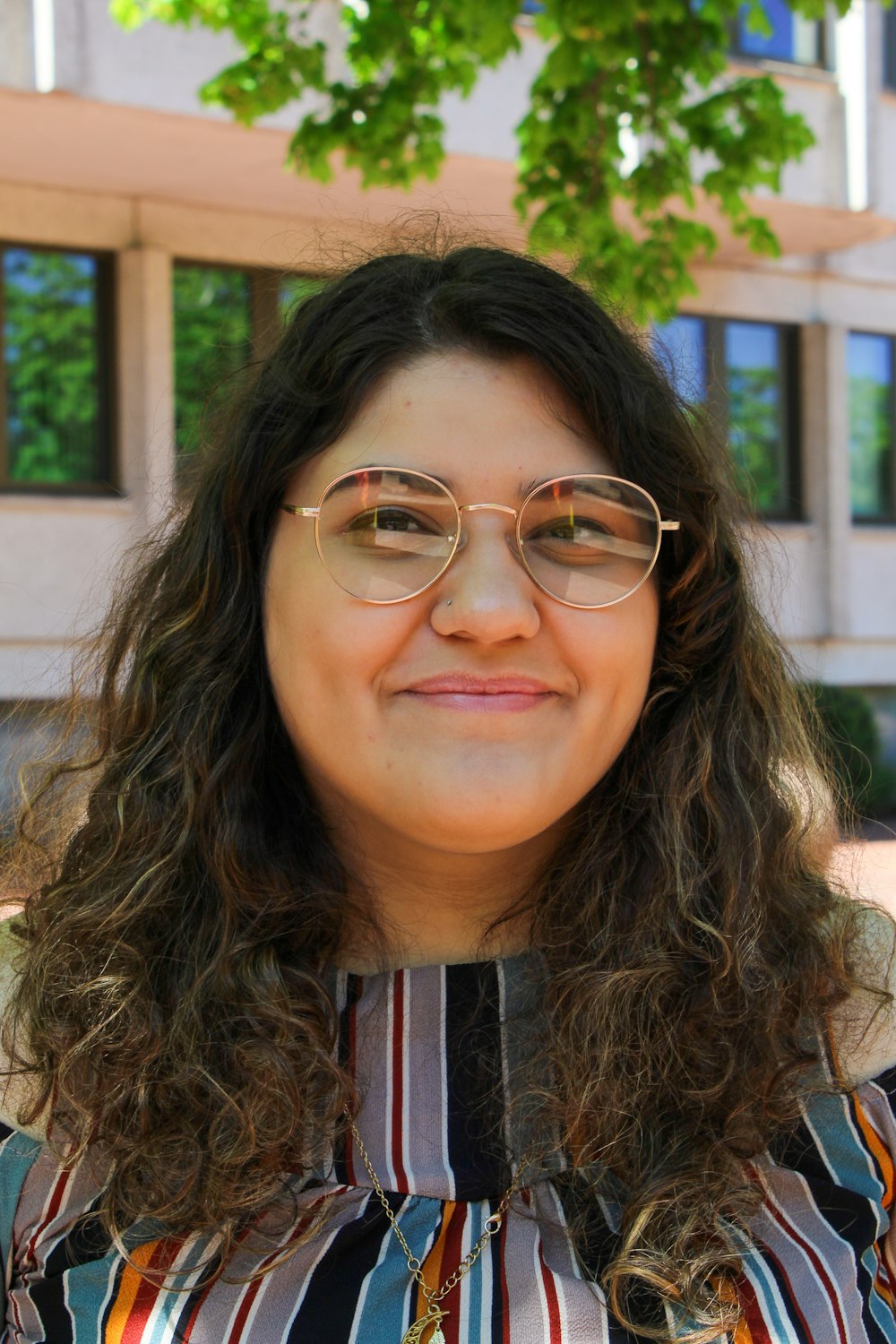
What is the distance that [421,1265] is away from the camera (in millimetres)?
1586

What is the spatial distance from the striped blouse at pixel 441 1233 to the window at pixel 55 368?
752 cm

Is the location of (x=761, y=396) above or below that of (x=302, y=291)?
above

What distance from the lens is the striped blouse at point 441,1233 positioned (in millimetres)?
1541

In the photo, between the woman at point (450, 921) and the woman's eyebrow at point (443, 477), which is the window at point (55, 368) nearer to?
the woman at point (450, 921)

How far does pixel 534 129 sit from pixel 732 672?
3.53 m

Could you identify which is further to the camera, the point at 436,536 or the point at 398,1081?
the point at 398,1081

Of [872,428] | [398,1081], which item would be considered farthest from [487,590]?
[872,428]

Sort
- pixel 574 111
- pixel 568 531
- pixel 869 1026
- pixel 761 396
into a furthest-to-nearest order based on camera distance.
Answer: pixel 761 396 → pixel 574 111 → pixel 869 1026 → pixel 568 531

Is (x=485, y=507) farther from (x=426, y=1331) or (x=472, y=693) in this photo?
(x=426, y=1331)

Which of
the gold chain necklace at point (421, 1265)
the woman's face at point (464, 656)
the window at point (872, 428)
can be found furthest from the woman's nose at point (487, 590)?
the window at point (872, 428)

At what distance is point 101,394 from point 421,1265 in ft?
26.7

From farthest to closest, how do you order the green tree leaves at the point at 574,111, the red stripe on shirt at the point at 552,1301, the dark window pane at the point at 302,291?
the green tree leaves at the point at 574,111, the dark window pane at the point at 302,291, the red stripe on shirt at the point at 552,1301

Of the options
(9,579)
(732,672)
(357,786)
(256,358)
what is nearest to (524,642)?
(357,786)

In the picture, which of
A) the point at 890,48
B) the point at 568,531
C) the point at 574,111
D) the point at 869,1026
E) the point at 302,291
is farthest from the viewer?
the point at 890,48
